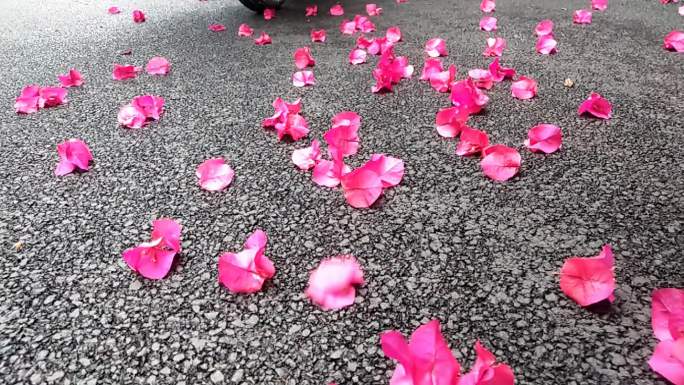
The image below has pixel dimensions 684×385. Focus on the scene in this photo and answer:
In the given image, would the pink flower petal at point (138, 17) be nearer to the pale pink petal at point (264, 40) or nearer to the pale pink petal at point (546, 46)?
the pale pink petal at point (264, 40)

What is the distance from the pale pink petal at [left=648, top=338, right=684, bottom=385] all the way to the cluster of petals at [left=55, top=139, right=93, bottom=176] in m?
1.68

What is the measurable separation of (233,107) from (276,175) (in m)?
0.66

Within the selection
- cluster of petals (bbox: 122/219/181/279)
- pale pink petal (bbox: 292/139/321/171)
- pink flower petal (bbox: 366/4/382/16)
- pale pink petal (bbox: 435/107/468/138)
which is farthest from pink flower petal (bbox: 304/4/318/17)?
cluster of petals (bbox: 122/219/181/279)

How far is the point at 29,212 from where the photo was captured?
136 cm

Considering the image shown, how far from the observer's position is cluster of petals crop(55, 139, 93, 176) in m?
1.54

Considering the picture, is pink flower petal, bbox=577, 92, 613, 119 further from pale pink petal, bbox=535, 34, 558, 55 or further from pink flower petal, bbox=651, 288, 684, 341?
pink flower petal, bbox=651, 288, 684, 341

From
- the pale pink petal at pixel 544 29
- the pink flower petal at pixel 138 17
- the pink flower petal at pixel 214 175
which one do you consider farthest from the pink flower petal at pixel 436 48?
the pink flower petal at pixel 138 17

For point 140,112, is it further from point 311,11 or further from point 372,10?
point 372,10

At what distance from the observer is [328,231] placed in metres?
1.25

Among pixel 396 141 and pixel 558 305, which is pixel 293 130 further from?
pixel 558 305

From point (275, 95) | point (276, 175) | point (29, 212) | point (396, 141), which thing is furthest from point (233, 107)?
point (29, 212)

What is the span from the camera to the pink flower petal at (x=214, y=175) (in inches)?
56.5

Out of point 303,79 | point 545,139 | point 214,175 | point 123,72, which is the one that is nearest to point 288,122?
point 214,175

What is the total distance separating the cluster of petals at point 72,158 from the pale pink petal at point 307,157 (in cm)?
72
